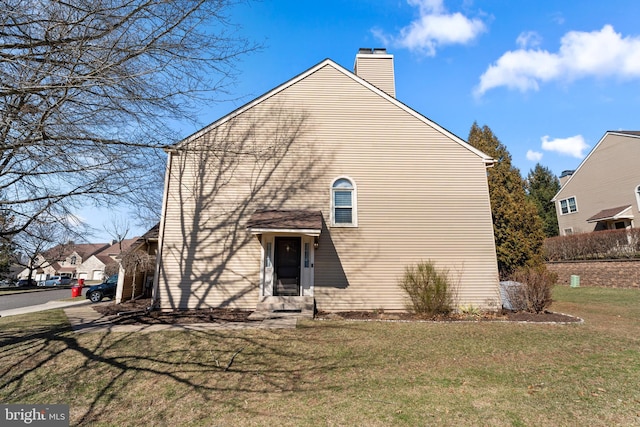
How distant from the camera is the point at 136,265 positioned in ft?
41.0

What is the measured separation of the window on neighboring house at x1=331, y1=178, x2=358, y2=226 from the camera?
10344 millimetres

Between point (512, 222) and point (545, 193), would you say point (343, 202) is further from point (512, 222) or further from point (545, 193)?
point (545, 193)

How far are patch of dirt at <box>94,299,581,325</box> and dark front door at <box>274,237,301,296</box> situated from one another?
118 centimetres

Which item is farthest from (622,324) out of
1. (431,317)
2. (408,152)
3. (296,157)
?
(296,157)

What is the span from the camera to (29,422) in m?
4.00

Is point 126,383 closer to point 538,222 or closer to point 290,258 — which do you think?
point 290,258

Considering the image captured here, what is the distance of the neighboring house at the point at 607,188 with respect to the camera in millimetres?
21688

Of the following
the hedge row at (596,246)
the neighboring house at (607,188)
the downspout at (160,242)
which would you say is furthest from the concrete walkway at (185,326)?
the neighboring house at (607,188)

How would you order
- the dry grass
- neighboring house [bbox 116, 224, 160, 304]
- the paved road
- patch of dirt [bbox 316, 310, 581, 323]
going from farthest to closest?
the paved road → neighboring house [bbox 116, 224, 160, 304] → patch of dirt [bbox 316, 310, 581, 323] → the dry grass

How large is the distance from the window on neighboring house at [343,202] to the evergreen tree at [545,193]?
33.6 metres

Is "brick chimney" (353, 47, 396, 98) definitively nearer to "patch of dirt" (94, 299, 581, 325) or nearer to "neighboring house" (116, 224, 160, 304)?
"patch of dirt" (94, 299, 581, 325)

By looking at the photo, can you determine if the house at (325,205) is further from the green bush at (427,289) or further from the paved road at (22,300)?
the paved road at (22,300)

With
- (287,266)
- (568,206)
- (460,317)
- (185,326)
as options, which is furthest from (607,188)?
(185,326)

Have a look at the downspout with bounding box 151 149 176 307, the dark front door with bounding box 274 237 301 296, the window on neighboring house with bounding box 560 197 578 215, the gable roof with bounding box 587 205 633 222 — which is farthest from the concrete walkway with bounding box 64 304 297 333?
the window on neighboring house with bounding box 560 197 578 215
